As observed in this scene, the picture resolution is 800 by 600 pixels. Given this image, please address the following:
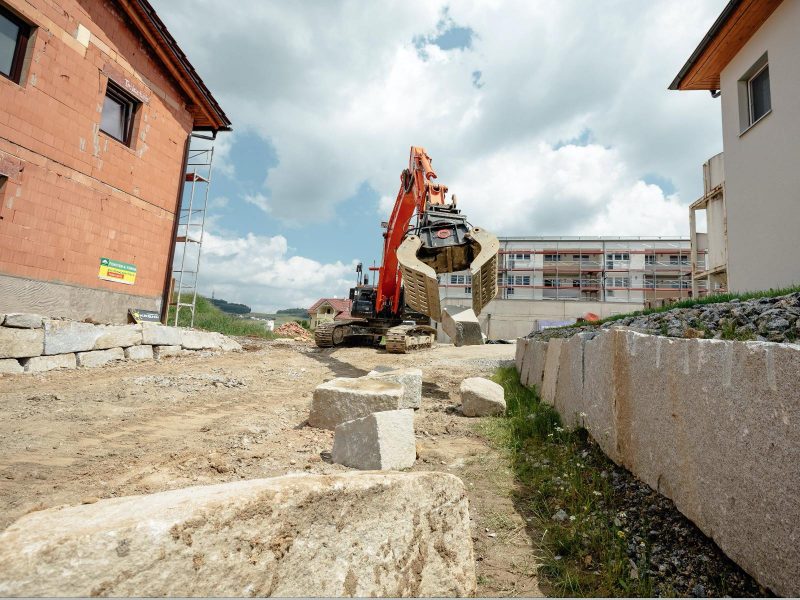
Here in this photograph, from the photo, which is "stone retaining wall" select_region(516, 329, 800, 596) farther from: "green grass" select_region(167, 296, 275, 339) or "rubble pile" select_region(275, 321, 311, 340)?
"rubble pile" select_region(275, 321, 311, 340)

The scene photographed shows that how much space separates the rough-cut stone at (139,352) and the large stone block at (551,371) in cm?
891

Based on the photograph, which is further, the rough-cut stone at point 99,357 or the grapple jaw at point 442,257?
the rough-cut stone at point 99,357

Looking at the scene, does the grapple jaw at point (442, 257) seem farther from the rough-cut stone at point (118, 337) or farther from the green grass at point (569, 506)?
the rough-cut stone at point (118, 337)

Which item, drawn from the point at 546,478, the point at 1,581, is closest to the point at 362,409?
the point at 546,478

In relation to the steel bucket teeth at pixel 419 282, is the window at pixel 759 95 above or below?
above

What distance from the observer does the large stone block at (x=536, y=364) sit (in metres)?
6.57

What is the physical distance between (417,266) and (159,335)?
697 cm

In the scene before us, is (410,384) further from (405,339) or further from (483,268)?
(405,339)

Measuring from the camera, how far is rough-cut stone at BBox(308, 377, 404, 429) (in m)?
4.47

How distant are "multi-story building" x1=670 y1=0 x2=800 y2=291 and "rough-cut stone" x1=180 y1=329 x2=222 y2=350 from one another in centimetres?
1358

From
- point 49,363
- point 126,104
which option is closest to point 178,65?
point 126,104

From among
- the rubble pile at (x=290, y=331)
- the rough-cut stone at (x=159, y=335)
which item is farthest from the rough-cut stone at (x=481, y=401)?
the rubble pile at (x=290, y=331)

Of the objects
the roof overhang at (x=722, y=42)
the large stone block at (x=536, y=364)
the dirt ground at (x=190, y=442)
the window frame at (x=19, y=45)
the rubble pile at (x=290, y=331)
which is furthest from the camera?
the rubble pile at (x=290, y=331)

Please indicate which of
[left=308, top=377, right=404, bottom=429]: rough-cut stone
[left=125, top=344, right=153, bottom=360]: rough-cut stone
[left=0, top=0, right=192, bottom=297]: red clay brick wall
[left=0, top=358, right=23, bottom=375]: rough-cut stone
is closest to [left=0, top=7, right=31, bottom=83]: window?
[left=0, top=0, right=192, bottom=297]: red clay brick wall
